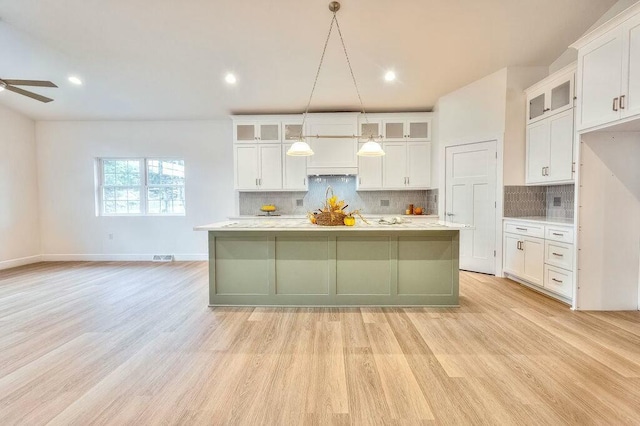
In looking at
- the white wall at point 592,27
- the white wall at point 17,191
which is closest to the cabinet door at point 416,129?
the white wall at point 592,27

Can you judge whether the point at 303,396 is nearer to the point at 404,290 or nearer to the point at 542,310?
the point at 404,290

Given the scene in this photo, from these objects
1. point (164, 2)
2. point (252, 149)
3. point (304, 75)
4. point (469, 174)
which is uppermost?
point (164, 2)

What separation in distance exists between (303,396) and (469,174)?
430cm

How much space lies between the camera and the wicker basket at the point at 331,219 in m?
3.33

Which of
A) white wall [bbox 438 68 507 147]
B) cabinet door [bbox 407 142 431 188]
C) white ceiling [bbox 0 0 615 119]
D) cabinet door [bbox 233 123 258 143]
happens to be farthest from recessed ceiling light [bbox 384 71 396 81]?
cabinet door [bbox 233 123 258 143]

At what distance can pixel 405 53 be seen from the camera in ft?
13.5

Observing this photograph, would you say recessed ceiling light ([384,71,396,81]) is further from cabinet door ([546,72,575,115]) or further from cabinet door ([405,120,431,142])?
cabinet door ([546,72,575,115])

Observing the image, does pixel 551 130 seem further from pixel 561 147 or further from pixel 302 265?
pixel 302 265

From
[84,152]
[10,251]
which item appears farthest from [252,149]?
[10,251]

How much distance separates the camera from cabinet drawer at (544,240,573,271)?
3.29 metres

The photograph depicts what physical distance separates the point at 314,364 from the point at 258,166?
161 inches

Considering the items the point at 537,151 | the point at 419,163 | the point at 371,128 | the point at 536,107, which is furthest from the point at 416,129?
the point at 537,151

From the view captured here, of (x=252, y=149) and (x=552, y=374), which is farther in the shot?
(x=252, y=149)

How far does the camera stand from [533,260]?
3855 mm
